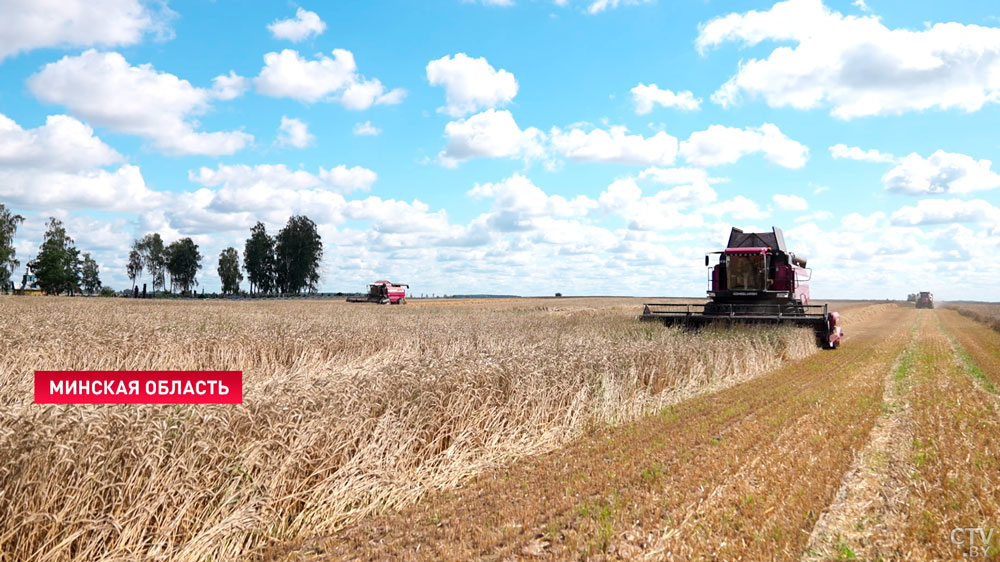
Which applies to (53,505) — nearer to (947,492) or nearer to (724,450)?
(724,450)

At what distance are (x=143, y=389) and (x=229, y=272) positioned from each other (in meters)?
103

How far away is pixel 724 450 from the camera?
7.13 meters

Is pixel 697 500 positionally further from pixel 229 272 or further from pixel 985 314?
pixel 229 272

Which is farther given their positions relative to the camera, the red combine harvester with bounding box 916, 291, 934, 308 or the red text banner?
the red combine harvester with bounding box 916, 291, 934, 308

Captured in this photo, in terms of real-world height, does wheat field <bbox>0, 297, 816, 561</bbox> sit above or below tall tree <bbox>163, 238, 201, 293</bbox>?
below

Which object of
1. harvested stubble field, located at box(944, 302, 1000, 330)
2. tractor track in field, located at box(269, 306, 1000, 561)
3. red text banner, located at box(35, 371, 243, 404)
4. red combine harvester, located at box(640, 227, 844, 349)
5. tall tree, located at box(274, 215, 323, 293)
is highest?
tall tree, located at box(274, 215, 323, 293)

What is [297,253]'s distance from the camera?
85.2 m

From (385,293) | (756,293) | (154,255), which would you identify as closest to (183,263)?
(154,255)

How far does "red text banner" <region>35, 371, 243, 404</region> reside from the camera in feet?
17.3

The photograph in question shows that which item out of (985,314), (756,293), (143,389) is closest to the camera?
(143,389)

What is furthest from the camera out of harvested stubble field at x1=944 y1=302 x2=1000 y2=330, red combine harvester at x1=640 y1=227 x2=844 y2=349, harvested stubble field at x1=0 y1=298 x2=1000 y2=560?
harvested stubble field at x1=944 y1=302 x2=1000 y2=330

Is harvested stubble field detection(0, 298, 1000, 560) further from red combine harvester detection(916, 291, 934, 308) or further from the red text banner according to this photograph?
red combine harvester detection(916, 291, 934, 308)

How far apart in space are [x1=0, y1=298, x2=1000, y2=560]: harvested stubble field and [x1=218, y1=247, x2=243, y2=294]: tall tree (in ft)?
316

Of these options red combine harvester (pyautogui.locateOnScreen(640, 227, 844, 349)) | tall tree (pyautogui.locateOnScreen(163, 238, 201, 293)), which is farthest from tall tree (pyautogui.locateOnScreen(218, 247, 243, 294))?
red combine harvester (pyautogui.locateOnScreen(640, 227, 844, 349))
